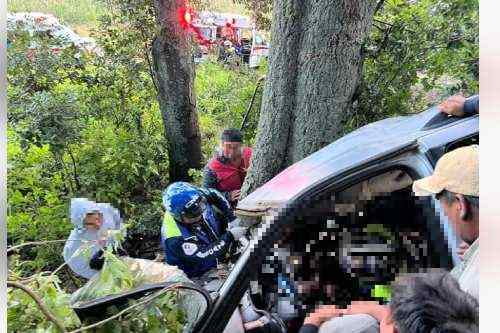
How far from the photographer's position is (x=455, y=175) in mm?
1207

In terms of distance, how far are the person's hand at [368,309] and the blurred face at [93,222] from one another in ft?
2.26

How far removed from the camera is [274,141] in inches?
65.6

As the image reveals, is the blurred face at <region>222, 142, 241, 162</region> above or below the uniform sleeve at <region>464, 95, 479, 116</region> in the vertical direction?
below

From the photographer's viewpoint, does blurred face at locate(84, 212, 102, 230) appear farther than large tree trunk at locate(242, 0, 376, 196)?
No

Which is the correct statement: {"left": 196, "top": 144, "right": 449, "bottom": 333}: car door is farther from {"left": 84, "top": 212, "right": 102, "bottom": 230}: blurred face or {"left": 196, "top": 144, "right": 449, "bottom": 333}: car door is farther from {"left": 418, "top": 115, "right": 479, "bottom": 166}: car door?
{"left": 84, "top": 212, "right": 102, "bottom": 230}: blurred face

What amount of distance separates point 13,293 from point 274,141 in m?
0.82

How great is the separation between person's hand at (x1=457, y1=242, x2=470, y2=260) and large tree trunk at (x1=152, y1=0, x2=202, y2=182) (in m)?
0.76

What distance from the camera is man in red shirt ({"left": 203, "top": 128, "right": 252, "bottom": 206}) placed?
1.62 m

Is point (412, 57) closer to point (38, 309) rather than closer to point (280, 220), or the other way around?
point (280, 220)

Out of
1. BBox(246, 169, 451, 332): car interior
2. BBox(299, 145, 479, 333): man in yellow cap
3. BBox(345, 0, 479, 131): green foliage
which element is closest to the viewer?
BBox(299, 145, 479, 333): man in yellow cap

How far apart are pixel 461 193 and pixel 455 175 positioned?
Answer: 5 cm

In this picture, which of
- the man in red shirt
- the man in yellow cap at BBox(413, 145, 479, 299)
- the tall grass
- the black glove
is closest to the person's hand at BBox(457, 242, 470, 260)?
the man in yellow cap at BBox(413, 145, 479, 299)

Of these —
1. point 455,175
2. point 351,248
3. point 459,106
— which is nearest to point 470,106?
point 459,106

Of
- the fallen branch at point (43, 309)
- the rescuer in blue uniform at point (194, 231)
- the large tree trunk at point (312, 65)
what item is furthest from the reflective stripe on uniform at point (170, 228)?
the fallen branch at point (43, 309)
